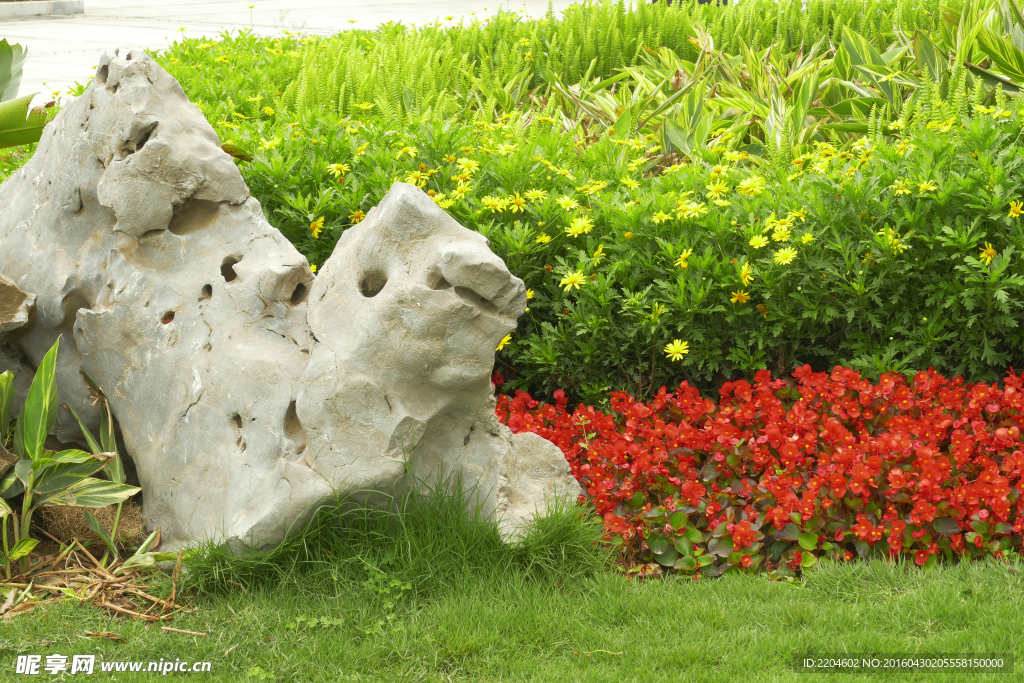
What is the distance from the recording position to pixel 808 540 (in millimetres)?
3123

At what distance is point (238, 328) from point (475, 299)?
861 millimetres

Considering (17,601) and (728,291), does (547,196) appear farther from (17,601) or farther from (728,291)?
(17,601)

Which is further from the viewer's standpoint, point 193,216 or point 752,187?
point 752,187

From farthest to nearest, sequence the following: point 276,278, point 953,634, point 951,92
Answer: point 951,92 < point 276,278 < point 953,634

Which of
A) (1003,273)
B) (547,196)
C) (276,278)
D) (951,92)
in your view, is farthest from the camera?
(951,92)

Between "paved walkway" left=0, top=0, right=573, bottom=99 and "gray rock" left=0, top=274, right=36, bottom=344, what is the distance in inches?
340

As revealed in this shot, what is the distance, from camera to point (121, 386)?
3182 millimetres

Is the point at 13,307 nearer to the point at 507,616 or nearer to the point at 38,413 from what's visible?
the point at 38,413

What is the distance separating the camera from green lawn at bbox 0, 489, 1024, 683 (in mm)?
2617

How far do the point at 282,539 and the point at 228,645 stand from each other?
13.6 inches

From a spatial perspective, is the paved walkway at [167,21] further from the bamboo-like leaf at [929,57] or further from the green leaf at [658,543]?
the green leaf at [658,543]

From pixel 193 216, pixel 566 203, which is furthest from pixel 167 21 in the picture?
pixel 193 216

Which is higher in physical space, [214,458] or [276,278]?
[276,278]

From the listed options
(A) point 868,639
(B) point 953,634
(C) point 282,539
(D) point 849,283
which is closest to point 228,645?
(C) point 282,539
